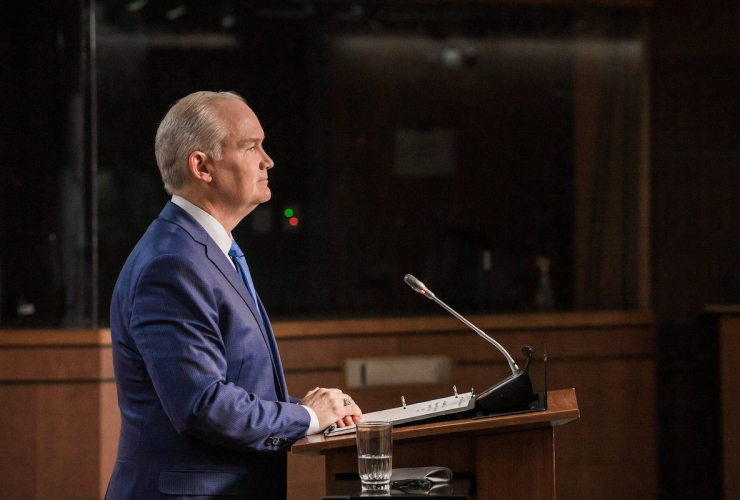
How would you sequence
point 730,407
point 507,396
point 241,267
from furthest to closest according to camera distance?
point 730,407, point 241,267, point 507,396

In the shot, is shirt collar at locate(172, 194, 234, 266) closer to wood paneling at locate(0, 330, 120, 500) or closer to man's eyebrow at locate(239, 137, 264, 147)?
man's eyebrow at locate(239, 137, 264, 147)

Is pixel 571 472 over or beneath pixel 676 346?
beneath

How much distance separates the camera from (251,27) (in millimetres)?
4645

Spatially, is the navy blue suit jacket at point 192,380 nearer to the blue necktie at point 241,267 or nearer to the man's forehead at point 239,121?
the blue necktie at point 241,267

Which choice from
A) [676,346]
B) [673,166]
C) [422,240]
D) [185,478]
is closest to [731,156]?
[673,166]

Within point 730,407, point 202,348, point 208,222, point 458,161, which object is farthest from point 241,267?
point 730,407

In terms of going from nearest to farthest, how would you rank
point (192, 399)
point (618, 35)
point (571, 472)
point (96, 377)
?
point (192, 399) < point (96, 377) < point (571, 472) < point (618, 35)

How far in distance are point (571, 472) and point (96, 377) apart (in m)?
2.24

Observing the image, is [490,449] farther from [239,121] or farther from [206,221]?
[239,121]

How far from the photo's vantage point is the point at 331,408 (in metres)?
2.01

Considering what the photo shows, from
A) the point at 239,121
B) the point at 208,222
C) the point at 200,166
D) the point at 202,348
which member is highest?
the point at 239,121

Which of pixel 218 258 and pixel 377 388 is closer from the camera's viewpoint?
pixel 218 258

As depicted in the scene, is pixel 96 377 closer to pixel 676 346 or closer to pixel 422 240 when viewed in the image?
pixel 422 240

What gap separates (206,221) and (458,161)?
285 centimetres
